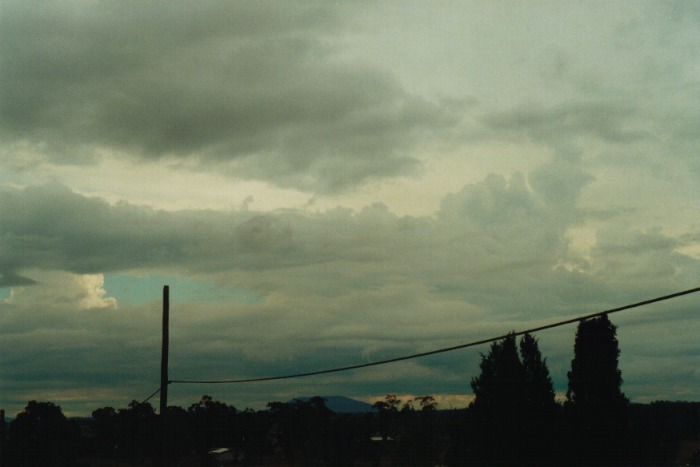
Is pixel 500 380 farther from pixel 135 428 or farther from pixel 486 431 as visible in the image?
pixel 135 428

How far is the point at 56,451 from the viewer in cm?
5069

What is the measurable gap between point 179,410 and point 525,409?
1447 inches

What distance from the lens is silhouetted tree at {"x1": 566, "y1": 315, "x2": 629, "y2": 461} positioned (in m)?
49.8

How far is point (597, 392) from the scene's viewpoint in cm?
5038

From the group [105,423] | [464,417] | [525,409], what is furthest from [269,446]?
[525,409]

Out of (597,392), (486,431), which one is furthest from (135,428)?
(597,392)

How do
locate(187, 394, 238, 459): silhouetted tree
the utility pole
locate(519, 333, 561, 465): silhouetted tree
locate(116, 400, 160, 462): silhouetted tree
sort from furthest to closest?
locate(187, 394, 238, 459): silhouetted tree
locate(116, 400, 160, 462): silhouetted tree
locate(519, 333, 561, 465): silhouetted tree
the utility pole

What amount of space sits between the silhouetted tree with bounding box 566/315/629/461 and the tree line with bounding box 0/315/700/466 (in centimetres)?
7

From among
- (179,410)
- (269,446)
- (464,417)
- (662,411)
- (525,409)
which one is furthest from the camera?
(269,446)

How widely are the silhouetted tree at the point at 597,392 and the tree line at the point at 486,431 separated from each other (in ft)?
0.21

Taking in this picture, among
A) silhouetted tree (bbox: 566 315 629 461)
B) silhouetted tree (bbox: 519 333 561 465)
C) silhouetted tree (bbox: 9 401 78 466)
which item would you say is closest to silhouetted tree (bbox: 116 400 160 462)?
silhouetted tree (bbox: 9 401 78 466)

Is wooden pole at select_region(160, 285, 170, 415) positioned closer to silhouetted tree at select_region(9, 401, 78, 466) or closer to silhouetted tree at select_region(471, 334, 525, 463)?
silhouetted tree at select_region(9, 401, 78, 466)

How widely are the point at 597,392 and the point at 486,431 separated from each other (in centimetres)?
838

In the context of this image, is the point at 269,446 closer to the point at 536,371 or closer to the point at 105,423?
the point at 105,423
